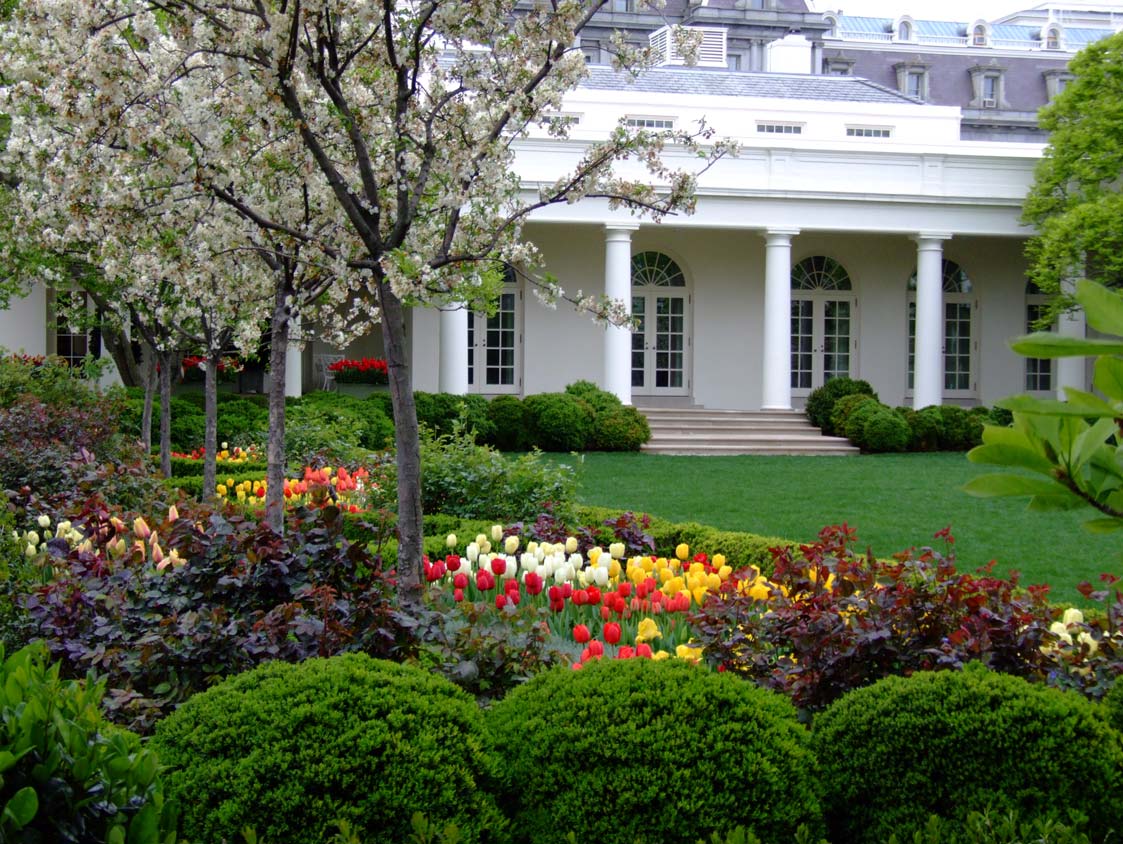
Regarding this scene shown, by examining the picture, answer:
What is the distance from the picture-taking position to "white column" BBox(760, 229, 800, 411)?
21766 mm

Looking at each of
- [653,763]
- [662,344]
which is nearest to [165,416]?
[653,763]

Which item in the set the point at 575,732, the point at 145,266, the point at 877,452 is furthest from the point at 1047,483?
the point at 877,452

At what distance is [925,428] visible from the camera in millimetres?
20500

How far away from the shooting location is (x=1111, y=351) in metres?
1.05

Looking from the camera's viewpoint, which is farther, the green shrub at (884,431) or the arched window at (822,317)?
the arched window at (822,317)

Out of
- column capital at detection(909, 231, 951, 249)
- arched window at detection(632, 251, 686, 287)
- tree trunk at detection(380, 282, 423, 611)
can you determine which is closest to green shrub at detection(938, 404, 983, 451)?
column capital at detection(909, 231, 951, 249)

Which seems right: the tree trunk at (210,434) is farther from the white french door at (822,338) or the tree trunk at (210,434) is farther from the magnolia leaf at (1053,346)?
the white french door at (822,338)

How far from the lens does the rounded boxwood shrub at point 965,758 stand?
117 inches

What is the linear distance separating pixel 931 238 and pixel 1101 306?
22782 millimetres

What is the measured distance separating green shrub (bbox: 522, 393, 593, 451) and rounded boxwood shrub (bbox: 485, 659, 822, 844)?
15.5 meters

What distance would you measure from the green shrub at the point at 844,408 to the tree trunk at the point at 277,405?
14727 mm

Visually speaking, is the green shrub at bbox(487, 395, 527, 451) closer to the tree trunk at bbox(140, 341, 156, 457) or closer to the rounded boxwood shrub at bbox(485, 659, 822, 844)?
the tree trunk at bbox(140, 341, 156, 457)

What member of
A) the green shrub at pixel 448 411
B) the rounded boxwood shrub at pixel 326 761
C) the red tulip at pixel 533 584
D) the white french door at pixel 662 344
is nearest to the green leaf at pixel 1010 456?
the rounded boxwood shrub at pixel 326 761

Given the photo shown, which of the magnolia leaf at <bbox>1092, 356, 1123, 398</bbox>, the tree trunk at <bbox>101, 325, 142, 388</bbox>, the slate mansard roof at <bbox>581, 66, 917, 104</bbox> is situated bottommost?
the magnolia leaf at <bbox>1092, 356, 1123, 398</bbox>
